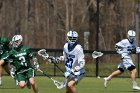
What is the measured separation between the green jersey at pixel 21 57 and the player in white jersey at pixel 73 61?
144cm

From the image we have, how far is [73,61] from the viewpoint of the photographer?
46.7 ft

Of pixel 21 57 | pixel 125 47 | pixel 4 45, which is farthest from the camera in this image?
pixel 4 45

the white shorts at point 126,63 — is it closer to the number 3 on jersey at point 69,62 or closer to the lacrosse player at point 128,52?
the lacrosse player at point 128,52

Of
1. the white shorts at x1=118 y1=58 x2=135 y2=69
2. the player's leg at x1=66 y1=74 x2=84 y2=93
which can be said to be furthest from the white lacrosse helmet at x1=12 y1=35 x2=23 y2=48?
the white shorts at x1=118 y1=58 x2=135 y2=69

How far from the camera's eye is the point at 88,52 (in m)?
29.4

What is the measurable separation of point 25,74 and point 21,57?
49 centimetres

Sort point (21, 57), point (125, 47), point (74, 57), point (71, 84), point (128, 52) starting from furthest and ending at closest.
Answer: point (128, 52) → point (125, 47) → point (21, 57) → point (74, 57) → point (71, 84)

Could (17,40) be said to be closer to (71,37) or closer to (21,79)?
(21,79)

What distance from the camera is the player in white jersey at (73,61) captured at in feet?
45.9

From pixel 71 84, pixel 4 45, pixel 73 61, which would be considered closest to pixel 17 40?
pixel 73 61

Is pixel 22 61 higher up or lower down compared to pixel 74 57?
lower down

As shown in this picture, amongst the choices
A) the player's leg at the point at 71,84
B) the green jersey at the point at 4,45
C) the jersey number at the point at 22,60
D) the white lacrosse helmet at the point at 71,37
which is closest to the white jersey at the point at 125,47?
the green jersey at the point at 4,45

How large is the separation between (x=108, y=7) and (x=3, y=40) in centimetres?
2883

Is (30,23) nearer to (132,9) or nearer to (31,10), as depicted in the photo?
(31,10)
